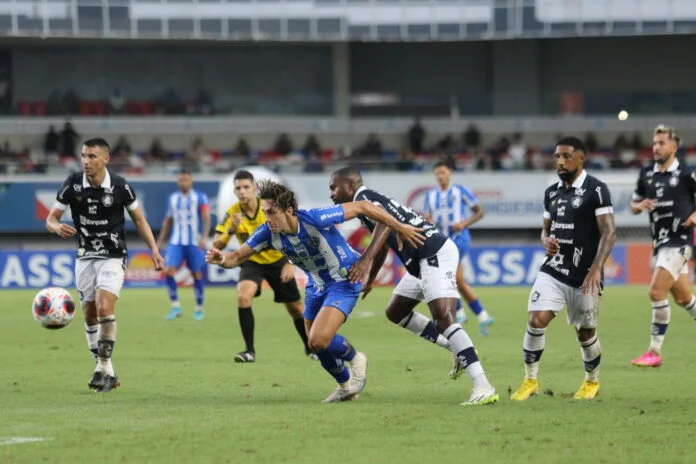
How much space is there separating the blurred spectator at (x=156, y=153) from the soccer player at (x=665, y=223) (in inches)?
1138

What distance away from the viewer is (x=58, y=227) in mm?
11273

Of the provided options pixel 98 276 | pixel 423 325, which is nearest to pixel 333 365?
pixel 423 325

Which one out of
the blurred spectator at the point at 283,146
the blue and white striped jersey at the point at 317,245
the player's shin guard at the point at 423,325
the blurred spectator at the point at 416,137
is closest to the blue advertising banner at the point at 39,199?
the blurred spectator at the point at 283,146

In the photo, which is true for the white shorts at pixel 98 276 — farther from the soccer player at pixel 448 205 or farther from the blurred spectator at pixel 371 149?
the blurred spectator at pixel 371 149

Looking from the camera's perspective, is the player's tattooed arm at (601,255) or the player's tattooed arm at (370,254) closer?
the player's tattooed arm at (370,254)

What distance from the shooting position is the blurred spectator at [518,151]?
39.2 m

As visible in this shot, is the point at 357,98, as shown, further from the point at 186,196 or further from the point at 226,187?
the point at 186,196

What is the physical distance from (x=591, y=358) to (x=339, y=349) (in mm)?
2220

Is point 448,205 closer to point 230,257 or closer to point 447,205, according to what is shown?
point 447,205

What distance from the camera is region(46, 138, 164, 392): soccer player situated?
11.6 meters

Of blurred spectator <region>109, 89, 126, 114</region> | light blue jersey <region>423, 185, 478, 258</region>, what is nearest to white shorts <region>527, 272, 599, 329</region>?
light blue jersey <region>423, 185, 478, 258</region>

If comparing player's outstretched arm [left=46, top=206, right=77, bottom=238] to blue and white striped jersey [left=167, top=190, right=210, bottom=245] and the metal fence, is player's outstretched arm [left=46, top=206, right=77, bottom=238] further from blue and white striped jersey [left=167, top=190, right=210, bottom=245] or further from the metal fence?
the metal fence

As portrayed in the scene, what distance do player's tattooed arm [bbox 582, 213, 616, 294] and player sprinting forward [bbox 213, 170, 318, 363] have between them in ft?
16.3

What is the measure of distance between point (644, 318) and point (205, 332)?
7544 mm
